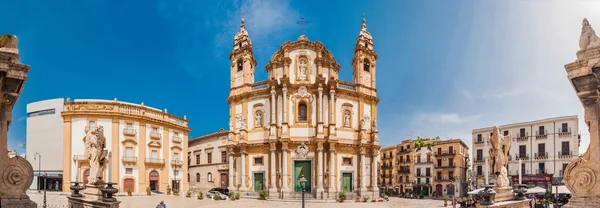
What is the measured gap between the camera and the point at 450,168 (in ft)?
176

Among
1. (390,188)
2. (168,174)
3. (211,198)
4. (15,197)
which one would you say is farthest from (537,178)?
(15,197)

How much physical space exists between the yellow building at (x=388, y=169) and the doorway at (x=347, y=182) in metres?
31.6

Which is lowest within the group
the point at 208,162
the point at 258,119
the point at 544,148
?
the point at 208,162

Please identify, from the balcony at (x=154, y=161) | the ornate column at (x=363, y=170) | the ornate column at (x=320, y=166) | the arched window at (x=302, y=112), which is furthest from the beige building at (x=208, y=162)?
the ornate column at (x=363, y=170)

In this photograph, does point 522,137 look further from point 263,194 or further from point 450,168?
point 263,194

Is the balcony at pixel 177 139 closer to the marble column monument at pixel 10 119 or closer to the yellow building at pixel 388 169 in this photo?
the marble column monument at pixel 10 119

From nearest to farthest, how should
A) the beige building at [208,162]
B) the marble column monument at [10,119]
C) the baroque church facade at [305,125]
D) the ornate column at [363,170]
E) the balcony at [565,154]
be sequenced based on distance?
the marble column monument at [10,119] < the baroque church facade at [305,125] < the ornate column at [363,170] < the balcony at [565,154] < the beige building at [208,162]

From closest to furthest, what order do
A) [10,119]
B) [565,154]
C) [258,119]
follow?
[10,119], [258,119], [565,154]

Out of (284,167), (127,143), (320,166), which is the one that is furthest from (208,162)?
(320,166)

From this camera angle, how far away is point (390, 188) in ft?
206

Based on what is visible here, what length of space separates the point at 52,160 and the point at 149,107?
34.3ft

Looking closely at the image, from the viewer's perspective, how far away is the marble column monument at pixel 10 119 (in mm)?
A: 5547

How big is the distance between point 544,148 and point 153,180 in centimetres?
4664

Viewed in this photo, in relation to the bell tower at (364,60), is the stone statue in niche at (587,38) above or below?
below
